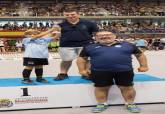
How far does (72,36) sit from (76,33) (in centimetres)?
9

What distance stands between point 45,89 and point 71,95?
1.34 feet

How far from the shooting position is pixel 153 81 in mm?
6984

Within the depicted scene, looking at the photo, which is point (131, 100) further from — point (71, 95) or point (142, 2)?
point (142, 2)

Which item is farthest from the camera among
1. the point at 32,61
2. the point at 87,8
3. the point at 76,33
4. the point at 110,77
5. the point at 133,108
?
the point at 87,8

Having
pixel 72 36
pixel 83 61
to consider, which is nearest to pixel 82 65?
pixel 83 61

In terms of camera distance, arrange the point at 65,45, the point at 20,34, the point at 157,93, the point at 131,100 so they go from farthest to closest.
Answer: the point at 20,34 < the point at 65,45 < the point at 157,93 < the point at 131,100

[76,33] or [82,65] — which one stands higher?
[76,33]

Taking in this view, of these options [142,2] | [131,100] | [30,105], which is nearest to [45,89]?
[30,105]

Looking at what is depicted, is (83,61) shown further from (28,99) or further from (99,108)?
(28,99)

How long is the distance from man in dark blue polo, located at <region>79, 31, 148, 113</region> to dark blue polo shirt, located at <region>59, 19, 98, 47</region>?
1.03m

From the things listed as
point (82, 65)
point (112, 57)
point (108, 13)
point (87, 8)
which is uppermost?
point (112, 57)

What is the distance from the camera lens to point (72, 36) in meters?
7.54

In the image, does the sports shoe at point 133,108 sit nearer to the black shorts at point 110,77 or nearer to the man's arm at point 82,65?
the black shorts at point 110,77

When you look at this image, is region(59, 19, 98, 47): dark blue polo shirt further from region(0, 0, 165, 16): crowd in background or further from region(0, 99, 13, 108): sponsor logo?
region(0, 0, 165, 16): crowd in background
